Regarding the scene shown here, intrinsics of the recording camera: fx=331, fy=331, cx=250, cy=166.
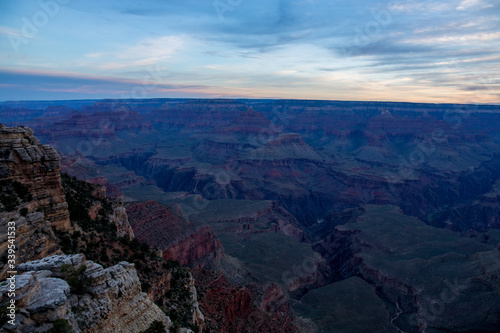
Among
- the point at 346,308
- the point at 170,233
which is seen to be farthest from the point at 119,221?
the point at 346,308

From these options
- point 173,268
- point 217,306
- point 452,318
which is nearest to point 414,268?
point 452,318

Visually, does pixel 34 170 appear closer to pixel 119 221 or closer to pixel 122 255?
pixel 122 255

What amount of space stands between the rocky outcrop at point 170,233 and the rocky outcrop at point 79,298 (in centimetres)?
3505

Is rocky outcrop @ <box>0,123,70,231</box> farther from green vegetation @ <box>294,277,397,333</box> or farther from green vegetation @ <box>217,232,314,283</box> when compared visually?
green vegetation @ <box>217,232,314,283</box>

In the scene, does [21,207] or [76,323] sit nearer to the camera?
[76,323]

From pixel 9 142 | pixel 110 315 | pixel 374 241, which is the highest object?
pixel 9 142

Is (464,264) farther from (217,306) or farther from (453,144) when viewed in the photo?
(453,144)

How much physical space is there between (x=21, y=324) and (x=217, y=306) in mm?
21473

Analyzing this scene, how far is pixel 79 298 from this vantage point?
12875 millimetres

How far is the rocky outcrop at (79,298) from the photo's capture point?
10.8 meters

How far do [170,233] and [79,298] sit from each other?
43580 millimetres

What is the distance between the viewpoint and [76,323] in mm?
12000

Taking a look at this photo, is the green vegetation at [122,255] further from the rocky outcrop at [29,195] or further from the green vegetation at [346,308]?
the green vegetation at [346,308]

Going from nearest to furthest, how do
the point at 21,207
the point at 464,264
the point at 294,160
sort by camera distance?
1. the point at 21,207
2. the point at 464,264
3. the point at 294,160
